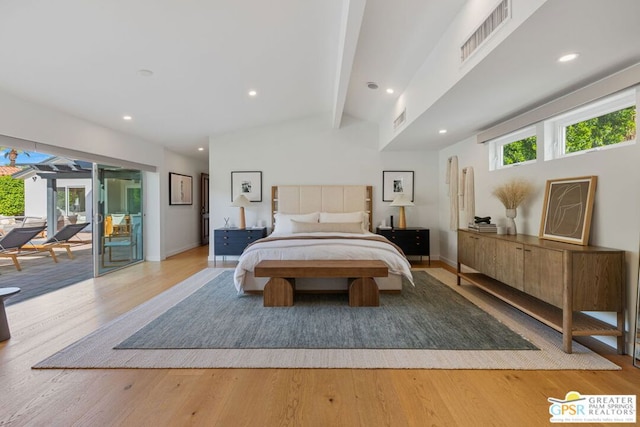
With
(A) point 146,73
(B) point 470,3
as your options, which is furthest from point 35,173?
(B) point 470,3

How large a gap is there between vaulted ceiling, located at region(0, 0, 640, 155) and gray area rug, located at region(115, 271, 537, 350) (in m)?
2.20

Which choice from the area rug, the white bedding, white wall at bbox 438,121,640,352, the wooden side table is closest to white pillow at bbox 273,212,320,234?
the white bedding

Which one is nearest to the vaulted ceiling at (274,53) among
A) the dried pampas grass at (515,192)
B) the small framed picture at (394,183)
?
the dried pampas grass at (515,192)

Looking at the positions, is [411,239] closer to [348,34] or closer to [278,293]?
[278,293]

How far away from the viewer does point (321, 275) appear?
325cm

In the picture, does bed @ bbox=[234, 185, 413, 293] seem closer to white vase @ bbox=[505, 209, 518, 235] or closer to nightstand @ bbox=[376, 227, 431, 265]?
nightstand @ bbox=[376, 227, 431, 265]

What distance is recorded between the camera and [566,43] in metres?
→ 1.89

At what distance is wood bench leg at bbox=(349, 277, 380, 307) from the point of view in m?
3.28

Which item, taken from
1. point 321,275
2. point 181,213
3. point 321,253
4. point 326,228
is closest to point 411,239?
point 326,228

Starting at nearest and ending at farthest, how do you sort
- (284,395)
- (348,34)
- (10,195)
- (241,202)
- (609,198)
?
(284,395)
(609,198)
(348,34)
(241,202)
(10,195)

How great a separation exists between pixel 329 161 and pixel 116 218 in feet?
13.3

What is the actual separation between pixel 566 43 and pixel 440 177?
4.20 m

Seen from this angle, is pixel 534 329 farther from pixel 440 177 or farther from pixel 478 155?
pixel 440 177

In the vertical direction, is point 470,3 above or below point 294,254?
above
